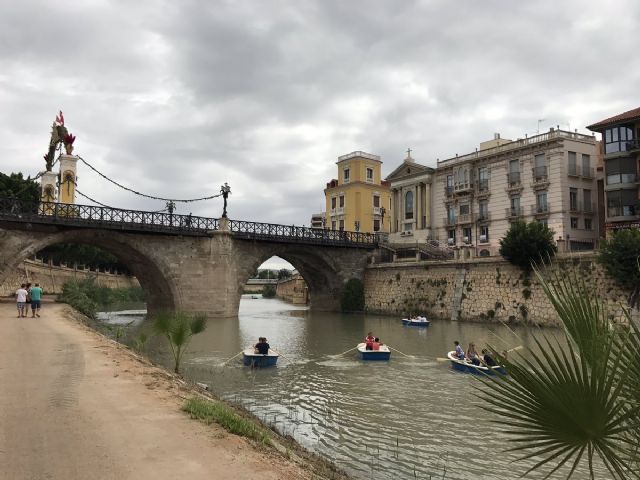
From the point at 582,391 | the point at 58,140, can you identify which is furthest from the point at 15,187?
the point at 582,391

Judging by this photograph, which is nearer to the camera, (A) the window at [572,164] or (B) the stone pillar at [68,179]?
(B) the stone pillar at [68,179]

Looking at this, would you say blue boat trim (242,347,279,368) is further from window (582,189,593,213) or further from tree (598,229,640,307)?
window (582,189,593,213)

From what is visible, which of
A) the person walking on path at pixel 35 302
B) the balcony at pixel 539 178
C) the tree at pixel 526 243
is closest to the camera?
the person walking on path at pixel 35 302

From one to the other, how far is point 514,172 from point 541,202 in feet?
13.0

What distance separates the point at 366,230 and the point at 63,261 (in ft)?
136

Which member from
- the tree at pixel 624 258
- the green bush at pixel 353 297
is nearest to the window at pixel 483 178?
the green bush at pixel 353 297

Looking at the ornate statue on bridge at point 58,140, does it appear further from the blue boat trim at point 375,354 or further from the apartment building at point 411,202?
the apartment building at point 411,202

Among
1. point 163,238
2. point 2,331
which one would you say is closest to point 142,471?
point 2,331

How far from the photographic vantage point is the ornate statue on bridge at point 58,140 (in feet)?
124

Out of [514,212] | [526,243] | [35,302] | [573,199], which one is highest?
[573,199]

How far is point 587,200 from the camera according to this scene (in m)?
43.5

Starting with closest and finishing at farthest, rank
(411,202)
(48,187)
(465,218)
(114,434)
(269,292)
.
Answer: (114,434) → (48,187) → (465,218) → (411,202) → (269,292)

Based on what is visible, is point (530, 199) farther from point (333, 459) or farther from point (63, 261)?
point (63, 261)

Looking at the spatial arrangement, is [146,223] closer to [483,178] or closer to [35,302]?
[35,302]
